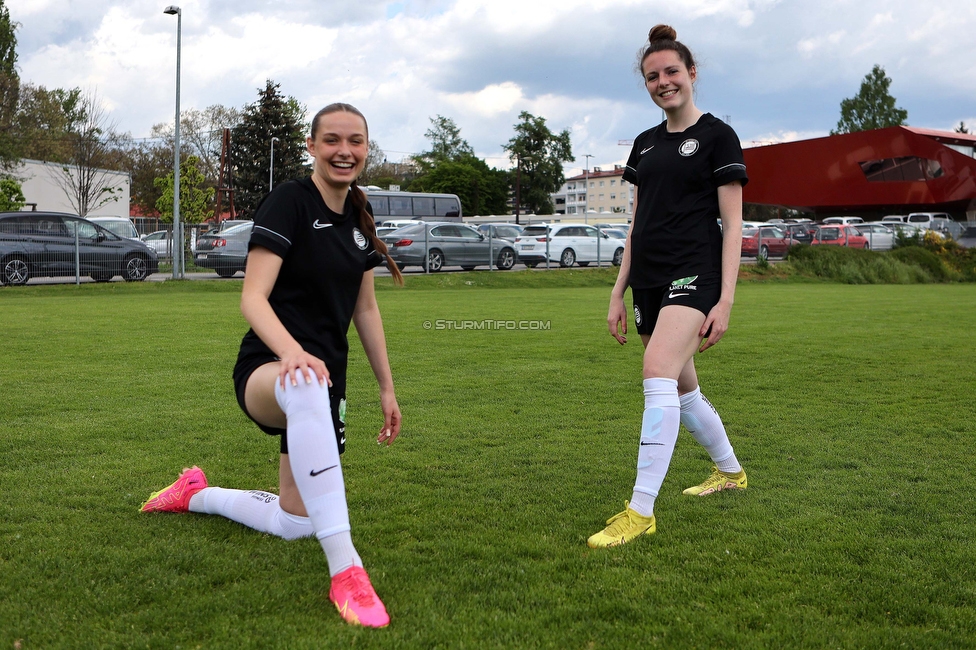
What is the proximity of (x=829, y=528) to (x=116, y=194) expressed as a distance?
181 ft

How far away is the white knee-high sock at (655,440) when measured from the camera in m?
3.70

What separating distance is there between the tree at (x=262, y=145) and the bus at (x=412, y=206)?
21948 millimetres

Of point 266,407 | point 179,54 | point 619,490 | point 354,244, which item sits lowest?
point 619,490

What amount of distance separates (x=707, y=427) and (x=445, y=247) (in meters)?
22.2

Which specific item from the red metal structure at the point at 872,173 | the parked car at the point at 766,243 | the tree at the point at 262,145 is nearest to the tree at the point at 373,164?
the tree at the point at 262,145

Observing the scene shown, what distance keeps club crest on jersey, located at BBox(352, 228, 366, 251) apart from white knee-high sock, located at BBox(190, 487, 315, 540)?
43.2 inches

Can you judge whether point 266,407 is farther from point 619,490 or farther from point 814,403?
point 814,403

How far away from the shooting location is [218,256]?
74.6 feet

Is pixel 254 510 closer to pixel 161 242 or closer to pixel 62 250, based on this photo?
pixel 62 250

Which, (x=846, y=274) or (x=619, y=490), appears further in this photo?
(x=846, y=274)

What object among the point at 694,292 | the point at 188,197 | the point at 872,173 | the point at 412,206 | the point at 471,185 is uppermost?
the point at 471,185

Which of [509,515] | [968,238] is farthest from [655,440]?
[968,238]

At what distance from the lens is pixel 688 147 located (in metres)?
3.81

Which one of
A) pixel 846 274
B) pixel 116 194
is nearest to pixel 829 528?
pixel 846 274
